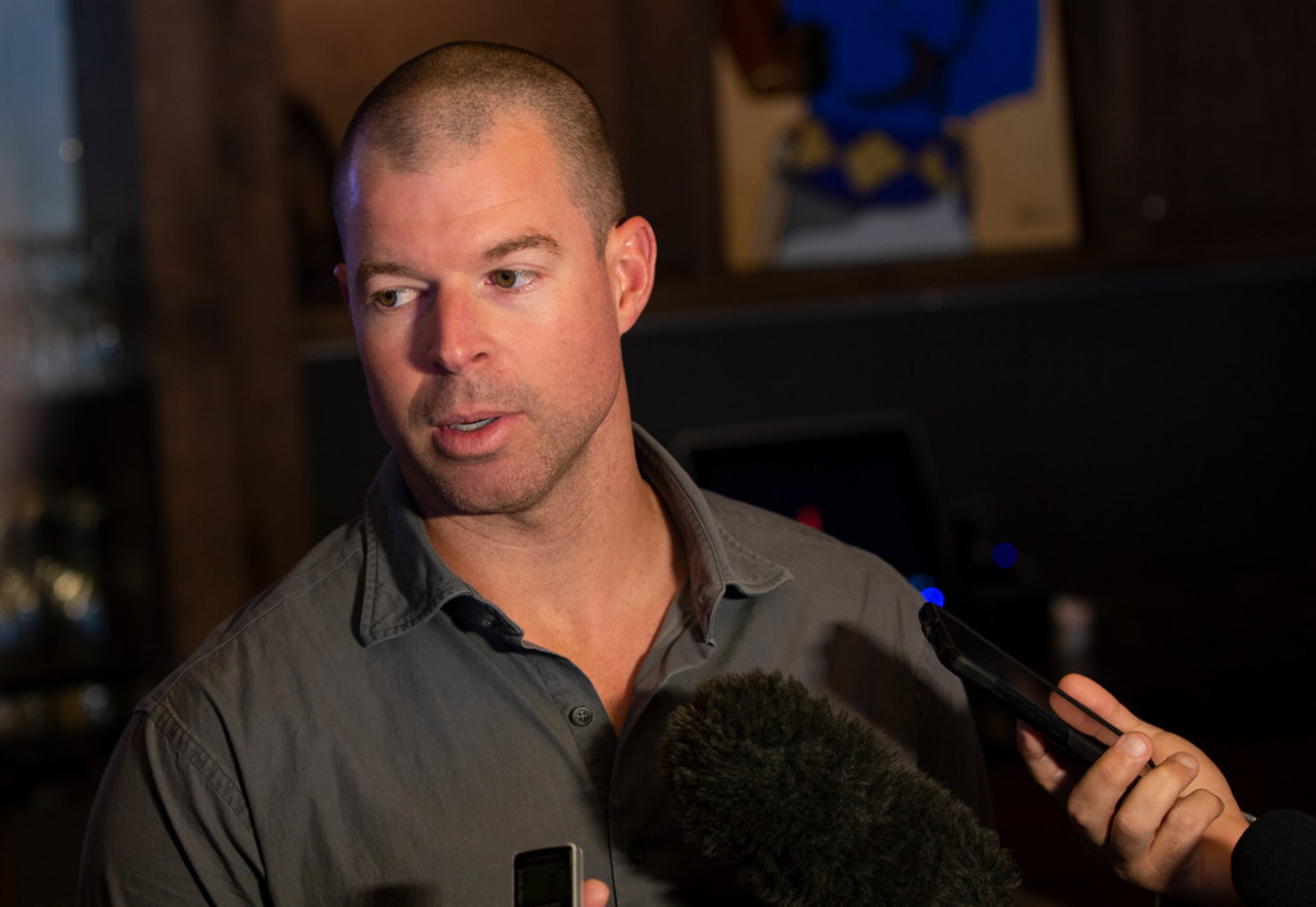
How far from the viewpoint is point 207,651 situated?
1243 mm

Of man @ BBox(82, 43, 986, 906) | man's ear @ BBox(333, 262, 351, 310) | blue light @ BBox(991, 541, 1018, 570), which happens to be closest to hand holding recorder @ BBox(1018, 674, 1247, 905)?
man @ BBox(82, 43, 986, 906)

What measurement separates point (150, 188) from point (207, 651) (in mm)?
1401

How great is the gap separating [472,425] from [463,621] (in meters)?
0.19

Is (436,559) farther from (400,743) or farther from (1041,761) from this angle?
(1041,761)

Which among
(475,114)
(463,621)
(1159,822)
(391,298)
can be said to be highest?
(475,114)

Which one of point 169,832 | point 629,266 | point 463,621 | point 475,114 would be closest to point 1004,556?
point 629,266

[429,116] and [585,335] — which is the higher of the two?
[429,116]

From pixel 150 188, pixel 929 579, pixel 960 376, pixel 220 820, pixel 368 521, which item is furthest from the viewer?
Answer: pixel 960 376

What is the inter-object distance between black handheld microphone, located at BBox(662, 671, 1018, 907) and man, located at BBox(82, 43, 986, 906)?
24 cm

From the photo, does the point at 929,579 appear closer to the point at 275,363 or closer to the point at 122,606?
the point at 275,363

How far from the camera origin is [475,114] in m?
1.22

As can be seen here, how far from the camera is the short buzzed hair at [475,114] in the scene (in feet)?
3.95

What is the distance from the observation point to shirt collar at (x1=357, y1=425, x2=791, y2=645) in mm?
1245

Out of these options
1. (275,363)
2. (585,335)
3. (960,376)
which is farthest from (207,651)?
(960,376)
